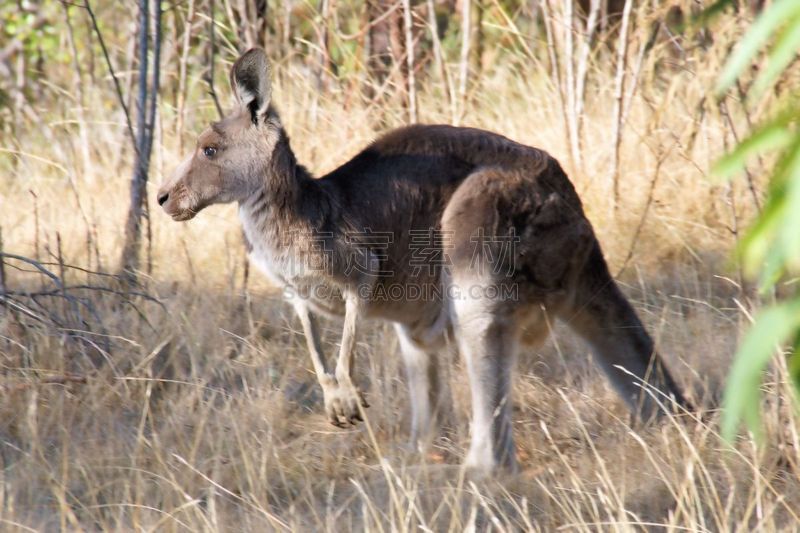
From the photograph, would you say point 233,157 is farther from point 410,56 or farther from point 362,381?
point 410,56

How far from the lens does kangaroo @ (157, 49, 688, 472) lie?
3.41 m

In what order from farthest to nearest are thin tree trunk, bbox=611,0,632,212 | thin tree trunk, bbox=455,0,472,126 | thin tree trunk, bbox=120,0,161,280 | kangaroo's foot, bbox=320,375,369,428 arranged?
thin tree trunk, bbox=455,0,472,126, thin tree trunk, bbox=611,0,632,212, thin tree trunk, bbox=120,0,161,280, kangaroo's foot, bbox=320,375,369,428

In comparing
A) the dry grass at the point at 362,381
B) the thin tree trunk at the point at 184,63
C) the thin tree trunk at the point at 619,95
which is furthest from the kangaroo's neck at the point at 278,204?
the thin tree trunk at the point at 619,95

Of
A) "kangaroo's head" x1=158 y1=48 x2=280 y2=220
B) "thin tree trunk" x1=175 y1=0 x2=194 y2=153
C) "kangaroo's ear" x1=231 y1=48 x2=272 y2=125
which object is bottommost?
"kangaroo's head" x1=158 y1=48 x2=280 y2=220

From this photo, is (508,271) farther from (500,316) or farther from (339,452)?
(339,452)

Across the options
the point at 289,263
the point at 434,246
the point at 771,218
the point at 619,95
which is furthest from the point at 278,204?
the point at 771,218

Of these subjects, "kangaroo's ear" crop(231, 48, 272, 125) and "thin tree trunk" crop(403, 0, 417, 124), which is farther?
"thin tree trunk" crop(403, 0, 417, 124)

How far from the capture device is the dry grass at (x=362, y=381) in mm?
3033

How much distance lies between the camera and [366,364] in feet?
14.1

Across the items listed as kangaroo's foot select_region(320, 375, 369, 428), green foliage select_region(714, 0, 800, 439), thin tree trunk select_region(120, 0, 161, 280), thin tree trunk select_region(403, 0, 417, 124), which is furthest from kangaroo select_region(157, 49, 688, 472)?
green foliage select_region(714, 0, 800, 439)

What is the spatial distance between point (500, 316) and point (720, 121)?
259 cm

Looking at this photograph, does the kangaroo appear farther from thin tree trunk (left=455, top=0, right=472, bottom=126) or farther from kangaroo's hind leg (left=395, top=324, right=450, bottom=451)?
thin tree trunk (left=455, top=0, right=472, bottom=126)

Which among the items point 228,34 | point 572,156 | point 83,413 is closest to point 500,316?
point 83,413

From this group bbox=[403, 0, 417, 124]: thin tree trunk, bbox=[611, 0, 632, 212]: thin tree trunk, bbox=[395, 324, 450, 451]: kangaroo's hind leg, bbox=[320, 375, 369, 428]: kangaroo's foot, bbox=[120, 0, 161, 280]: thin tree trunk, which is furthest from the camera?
bbox=[403, 0, 417, 124]: thin tree trunk
